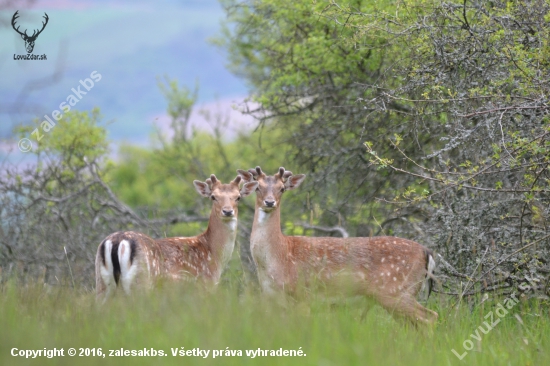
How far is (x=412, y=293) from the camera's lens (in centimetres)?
738

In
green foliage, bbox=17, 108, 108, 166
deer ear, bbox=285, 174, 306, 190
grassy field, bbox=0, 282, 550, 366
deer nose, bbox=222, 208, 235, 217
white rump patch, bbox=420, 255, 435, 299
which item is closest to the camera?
grassy field, bbox=0, 282, 550, 366

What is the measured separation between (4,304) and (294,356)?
2.27 meters

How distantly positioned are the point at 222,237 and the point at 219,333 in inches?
149

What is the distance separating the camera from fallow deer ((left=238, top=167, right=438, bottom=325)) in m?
7.35

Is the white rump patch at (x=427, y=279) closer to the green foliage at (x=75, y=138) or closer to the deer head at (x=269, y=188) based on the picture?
the deer head at (x=269, y=188)

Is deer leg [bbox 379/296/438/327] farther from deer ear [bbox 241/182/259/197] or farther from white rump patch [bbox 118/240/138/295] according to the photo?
white rump patch [bbox 118/240/138/295]

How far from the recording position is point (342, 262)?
25.1 ft

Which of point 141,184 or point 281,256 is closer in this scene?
point 281,256

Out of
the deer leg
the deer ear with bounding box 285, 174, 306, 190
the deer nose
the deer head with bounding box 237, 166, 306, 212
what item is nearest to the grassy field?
the deer leg

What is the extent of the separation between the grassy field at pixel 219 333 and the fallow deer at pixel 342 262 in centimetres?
110

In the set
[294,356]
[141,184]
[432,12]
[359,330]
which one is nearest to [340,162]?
[432,12]

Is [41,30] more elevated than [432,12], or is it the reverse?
[41,30]

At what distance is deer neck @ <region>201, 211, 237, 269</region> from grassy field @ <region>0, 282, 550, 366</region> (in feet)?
8.01

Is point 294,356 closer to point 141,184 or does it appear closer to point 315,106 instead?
point 315,106
